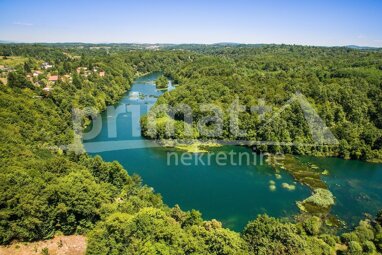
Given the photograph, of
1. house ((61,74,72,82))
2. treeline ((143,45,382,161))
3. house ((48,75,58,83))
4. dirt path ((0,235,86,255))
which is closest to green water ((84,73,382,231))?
treeline ((143,45,382,161))

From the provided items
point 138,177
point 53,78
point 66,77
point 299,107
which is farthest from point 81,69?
point 138,177

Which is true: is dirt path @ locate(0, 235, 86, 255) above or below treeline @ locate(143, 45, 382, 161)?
below

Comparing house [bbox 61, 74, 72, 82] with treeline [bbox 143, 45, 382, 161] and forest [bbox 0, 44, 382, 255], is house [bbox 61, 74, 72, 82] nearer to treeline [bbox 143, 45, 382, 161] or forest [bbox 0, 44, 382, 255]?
forest [bbox 0, 44, 382, 255]

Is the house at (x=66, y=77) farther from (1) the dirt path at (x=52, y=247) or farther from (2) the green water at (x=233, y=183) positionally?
(1) the dirt path at (x=52, y=247)

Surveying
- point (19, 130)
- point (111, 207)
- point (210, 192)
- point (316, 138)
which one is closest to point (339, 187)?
point (316, 138)

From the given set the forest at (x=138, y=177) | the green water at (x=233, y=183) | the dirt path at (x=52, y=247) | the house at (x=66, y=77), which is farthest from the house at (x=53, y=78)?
the dirt path at (x=52, y=247)

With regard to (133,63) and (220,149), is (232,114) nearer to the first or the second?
(220,149)

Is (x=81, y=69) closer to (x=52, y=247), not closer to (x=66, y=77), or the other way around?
(x=66, y=77)
